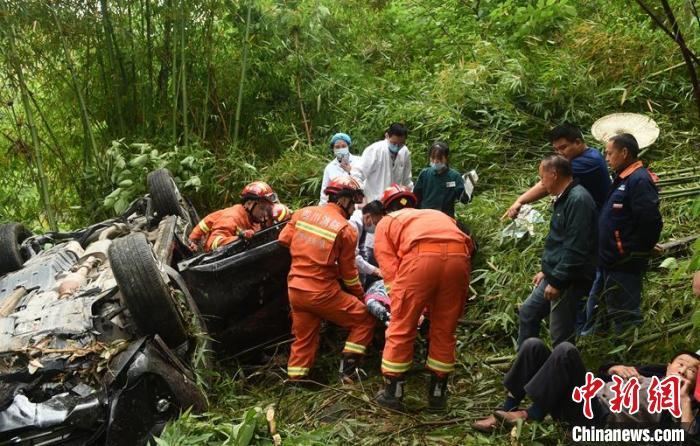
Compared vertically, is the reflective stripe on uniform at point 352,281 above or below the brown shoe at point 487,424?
above

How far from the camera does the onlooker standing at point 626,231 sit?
3.57 metres

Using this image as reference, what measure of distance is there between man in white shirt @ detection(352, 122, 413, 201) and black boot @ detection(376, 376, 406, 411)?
2254mm

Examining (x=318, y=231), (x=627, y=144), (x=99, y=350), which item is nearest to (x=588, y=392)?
(x=627, y=144)

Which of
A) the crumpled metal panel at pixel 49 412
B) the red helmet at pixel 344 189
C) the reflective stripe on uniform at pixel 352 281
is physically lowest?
the crumpled metal panel at pixel 49 412

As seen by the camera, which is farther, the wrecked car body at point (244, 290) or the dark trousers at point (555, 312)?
the wrecked car body at point (244, 290)

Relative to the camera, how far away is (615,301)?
12.4ft

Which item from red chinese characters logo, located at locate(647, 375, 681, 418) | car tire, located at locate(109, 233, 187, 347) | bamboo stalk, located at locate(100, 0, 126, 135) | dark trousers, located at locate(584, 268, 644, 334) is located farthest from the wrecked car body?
bamboo stalk, located at locate(100, 0, 126, 135)

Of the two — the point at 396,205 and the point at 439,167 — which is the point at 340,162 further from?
the point at 396,205

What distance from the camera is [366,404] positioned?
3785 millimetres

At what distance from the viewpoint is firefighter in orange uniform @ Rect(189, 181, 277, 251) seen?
16.2 feet

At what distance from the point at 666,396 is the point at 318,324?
2.12m

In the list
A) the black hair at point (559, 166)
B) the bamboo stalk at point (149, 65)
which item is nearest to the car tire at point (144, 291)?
the black hair at point (559, 166)

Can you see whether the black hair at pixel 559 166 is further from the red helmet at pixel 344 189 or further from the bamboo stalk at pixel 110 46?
the bamboo stalk at pixel 110 46

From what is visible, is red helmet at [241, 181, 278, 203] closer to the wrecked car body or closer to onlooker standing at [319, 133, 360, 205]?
the wrecked car body
